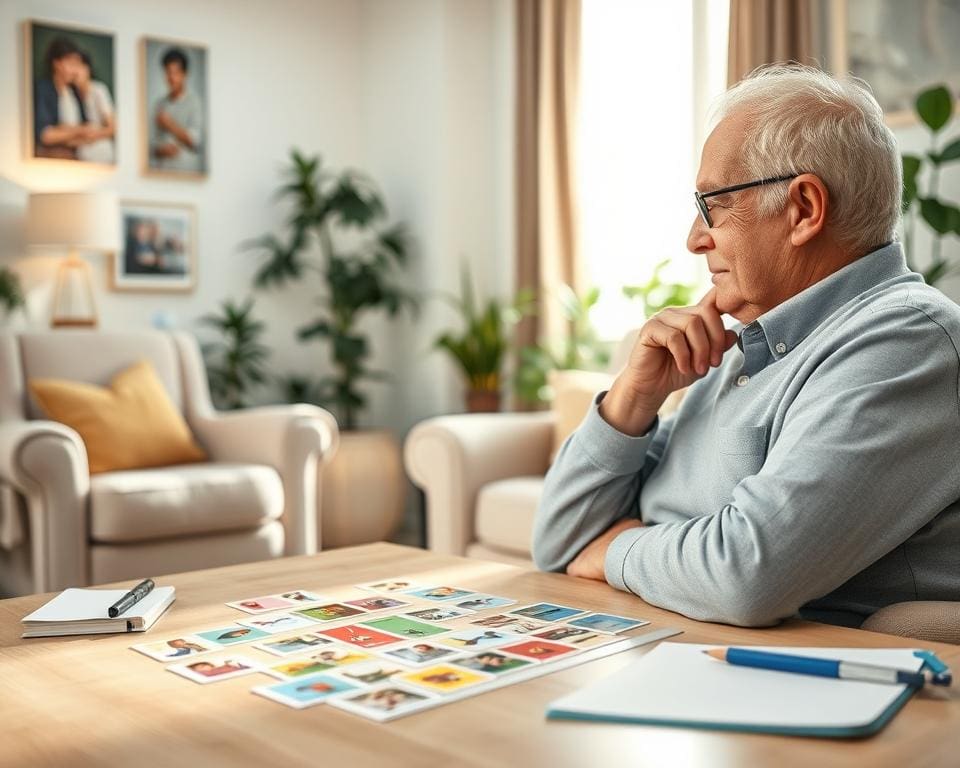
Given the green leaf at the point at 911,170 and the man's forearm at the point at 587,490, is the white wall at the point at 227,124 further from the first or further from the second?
the man's forearm at the point at 587,490

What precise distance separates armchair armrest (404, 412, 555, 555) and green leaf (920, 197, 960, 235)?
1.37m

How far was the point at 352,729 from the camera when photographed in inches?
33.6

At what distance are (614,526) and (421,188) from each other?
4.00 meters

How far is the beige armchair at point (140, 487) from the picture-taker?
3.26 metres

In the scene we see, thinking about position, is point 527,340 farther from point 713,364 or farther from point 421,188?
point 713,364

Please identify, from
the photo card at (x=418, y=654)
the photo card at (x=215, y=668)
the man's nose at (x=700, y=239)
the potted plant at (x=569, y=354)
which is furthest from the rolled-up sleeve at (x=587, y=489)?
the potted plant at (x=569, y=354)

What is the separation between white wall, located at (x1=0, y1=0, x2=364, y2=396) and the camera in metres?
4.70

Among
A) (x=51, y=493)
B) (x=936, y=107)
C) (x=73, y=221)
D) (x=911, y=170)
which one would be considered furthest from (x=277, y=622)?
(x=73, y=221)

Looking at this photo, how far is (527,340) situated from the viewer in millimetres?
4973

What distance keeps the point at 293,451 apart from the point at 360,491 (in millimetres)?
981

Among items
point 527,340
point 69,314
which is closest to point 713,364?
point 527,340

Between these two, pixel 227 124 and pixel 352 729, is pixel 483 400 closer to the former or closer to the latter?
pixel 227 124

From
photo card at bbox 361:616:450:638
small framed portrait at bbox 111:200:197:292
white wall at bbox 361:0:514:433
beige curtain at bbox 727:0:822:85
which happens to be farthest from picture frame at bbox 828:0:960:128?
photo card at bbox 361:616:450:638

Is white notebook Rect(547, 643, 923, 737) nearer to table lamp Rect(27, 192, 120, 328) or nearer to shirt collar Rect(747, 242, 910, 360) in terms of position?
shirt collar Rect(747, 242, 910, 360)
